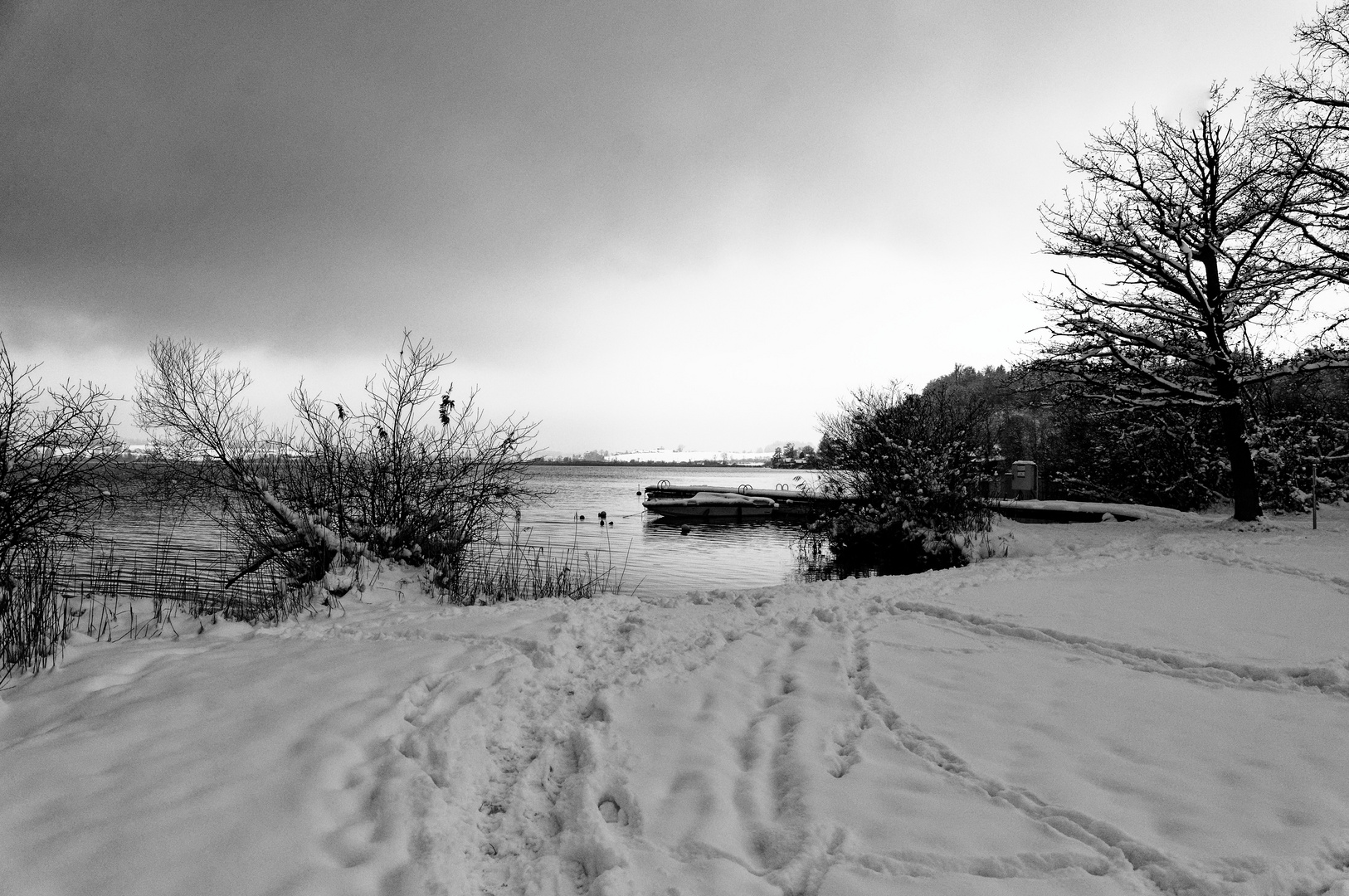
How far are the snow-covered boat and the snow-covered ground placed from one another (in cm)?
2321

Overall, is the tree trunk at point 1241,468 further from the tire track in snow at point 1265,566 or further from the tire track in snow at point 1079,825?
the tire track in snow at point 1079,825

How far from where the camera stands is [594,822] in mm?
2830

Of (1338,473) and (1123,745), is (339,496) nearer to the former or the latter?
(1123,745)

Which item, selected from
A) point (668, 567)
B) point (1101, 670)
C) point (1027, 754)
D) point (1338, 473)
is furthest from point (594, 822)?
point (1338, 473)

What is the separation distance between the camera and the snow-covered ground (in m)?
2.42

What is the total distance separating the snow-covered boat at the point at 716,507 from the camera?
2925 centimetres

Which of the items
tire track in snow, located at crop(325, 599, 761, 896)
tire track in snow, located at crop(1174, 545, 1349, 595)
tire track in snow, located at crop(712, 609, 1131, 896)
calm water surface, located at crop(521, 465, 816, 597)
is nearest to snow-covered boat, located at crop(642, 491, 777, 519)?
calm water surface, located at crop(521, 465, 816, 597)

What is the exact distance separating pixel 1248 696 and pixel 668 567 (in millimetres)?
11899

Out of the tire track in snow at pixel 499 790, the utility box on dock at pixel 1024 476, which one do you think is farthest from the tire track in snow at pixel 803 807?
the utility box on dock at pixel 1024 476

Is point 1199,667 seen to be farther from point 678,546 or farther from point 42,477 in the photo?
point 678,546

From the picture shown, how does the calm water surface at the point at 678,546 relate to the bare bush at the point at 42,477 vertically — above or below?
below

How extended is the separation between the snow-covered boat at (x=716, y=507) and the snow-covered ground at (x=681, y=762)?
2321 centimetres

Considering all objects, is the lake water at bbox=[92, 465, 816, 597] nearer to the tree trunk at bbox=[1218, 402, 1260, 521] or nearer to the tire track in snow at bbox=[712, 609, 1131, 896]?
the tire track in snow at bbox=[712, 609, 1131, 896]

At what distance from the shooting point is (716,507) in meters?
29.2
